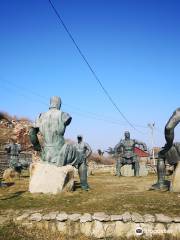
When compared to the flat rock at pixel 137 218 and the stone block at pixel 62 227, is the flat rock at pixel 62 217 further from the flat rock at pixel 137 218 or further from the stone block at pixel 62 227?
the flat rock at pixel 137 218

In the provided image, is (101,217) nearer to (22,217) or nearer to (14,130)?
(22,217)

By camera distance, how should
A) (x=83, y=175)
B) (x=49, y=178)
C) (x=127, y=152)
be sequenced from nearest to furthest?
(x=49, y=178) < (x=83, y=175) < (x=127, y=152)

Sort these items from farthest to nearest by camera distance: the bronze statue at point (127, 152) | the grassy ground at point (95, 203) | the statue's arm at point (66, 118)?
the bronze statue at point (127, 152) → the statue's arm at point (66, 118) → the grassy ground at point (95, 203)

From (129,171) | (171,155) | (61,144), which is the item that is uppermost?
(61,144)

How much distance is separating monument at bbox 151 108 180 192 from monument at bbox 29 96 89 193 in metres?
1.94

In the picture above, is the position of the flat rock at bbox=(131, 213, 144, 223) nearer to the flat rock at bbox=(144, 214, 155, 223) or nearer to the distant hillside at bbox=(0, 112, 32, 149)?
the flat rock at bbox=(144, 214, 155, 223)

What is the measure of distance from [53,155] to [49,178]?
0.56 metres

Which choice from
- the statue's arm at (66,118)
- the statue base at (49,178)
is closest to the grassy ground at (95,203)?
the statue base at (49,178)

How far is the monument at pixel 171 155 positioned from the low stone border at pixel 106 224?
2.57 m

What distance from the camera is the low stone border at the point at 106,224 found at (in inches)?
167

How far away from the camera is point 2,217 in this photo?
4.77 metres

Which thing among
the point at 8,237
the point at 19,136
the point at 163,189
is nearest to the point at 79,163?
the point at 163,189

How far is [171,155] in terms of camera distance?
714 cm

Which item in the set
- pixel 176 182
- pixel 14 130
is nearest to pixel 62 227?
pixel 176 182
